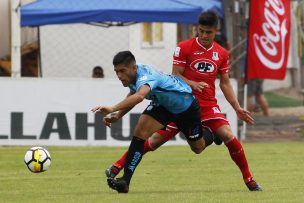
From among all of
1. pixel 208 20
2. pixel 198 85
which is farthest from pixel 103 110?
pixel 208 20

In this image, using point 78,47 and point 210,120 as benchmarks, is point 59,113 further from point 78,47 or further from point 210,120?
point 210,120

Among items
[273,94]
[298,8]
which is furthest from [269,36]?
[273,94]

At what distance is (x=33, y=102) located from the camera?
20.5 meters

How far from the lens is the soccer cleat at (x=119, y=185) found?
11500 millimetres

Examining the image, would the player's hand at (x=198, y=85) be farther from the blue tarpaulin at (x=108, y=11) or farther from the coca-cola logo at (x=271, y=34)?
the coca-cola logo at (x=271, y=34)

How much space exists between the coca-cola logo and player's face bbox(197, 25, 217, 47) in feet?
34.0

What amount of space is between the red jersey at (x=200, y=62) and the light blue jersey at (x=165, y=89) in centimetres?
48

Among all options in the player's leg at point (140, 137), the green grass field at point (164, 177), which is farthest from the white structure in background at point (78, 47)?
the player's leg at point (140, 137)

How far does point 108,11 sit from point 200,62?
A: 9.92m

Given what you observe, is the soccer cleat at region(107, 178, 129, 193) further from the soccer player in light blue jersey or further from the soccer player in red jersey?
the soccer player in red jersey

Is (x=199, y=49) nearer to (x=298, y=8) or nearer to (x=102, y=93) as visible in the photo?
(x=102, y=93)

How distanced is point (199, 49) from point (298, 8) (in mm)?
22051

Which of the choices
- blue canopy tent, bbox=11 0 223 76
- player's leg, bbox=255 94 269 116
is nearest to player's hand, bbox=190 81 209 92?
blue canopy tent, bbox=11 0 223 76

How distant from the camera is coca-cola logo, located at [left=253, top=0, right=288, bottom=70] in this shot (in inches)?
890
